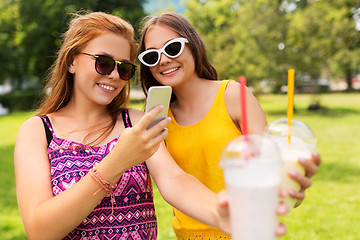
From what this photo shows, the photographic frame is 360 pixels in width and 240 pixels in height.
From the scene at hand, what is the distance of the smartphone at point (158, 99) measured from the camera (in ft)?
5.24

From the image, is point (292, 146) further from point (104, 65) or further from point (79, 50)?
point (79, 50)

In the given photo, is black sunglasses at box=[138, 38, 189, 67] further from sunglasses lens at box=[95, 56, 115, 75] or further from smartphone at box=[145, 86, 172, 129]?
smartphone at box=[145, 86, 172, 129]

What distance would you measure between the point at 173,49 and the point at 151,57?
0.52 ft

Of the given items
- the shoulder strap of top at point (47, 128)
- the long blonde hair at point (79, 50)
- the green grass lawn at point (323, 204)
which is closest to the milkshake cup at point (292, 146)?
the long blonde hair at point (79, 50)

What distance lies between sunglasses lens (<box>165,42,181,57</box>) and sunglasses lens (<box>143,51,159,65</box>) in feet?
0.25

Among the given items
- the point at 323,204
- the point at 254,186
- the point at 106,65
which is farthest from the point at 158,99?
the point at 323,204

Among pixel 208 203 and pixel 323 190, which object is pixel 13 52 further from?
pixel 208 203

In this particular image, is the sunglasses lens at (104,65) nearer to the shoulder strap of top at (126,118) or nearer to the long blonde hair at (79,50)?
the long blonde hair at (79,50)

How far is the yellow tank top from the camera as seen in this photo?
7.27 feet

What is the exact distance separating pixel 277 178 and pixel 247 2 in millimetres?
20165

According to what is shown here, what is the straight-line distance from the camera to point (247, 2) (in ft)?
64.9

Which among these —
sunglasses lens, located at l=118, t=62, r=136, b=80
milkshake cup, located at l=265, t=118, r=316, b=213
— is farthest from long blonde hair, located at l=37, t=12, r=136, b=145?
milkshake cup, located at l=265, t=118, r=316, b=213

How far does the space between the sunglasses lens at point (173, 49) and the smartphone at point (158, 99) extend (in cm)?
65

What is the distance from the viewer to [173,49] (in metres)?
2.29
